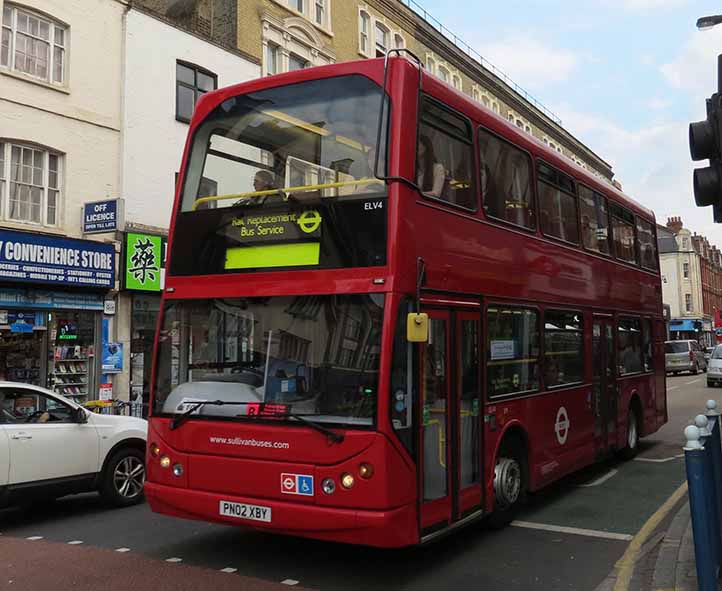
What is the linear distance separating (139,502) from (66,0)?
38.0 ft

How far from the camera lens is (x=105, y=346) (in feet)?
51.2

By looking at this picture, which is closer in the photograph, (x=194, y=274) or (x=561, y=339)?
(x=194, y=274)

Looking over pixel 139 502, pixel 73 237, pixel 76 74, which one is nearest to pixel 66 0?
pixel 76 74

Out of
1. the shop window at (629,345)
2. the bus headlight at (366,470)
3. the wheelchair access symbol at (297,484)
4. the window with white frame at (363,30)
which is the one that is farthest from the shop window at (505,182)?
the window with white frame at (363,30)

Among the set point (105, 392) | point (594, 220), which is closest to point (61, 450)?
point (105, 392)

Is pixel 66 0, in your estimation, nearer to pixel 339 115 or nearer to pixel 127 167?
pixel 127 167

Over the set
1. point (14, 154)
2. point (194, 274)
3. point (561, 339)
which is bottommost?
point (561, 339)

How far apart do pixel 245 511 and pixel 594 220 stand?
22.9 feet

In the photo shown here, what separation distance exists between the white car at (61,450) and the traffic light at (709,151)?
22.9 ft

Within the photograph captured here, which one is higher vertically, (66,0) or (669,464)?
(66,0)

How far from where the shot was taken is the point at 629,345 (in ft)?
38.4

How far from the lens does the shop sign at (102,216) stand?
48.0 feet

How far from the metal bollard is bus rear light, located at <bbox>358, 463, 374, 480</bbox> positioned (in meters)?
2.18

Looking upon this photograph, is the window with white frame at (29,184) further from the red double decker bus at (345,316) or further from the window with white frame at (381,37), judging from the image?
the window with white frame at (381,37)
